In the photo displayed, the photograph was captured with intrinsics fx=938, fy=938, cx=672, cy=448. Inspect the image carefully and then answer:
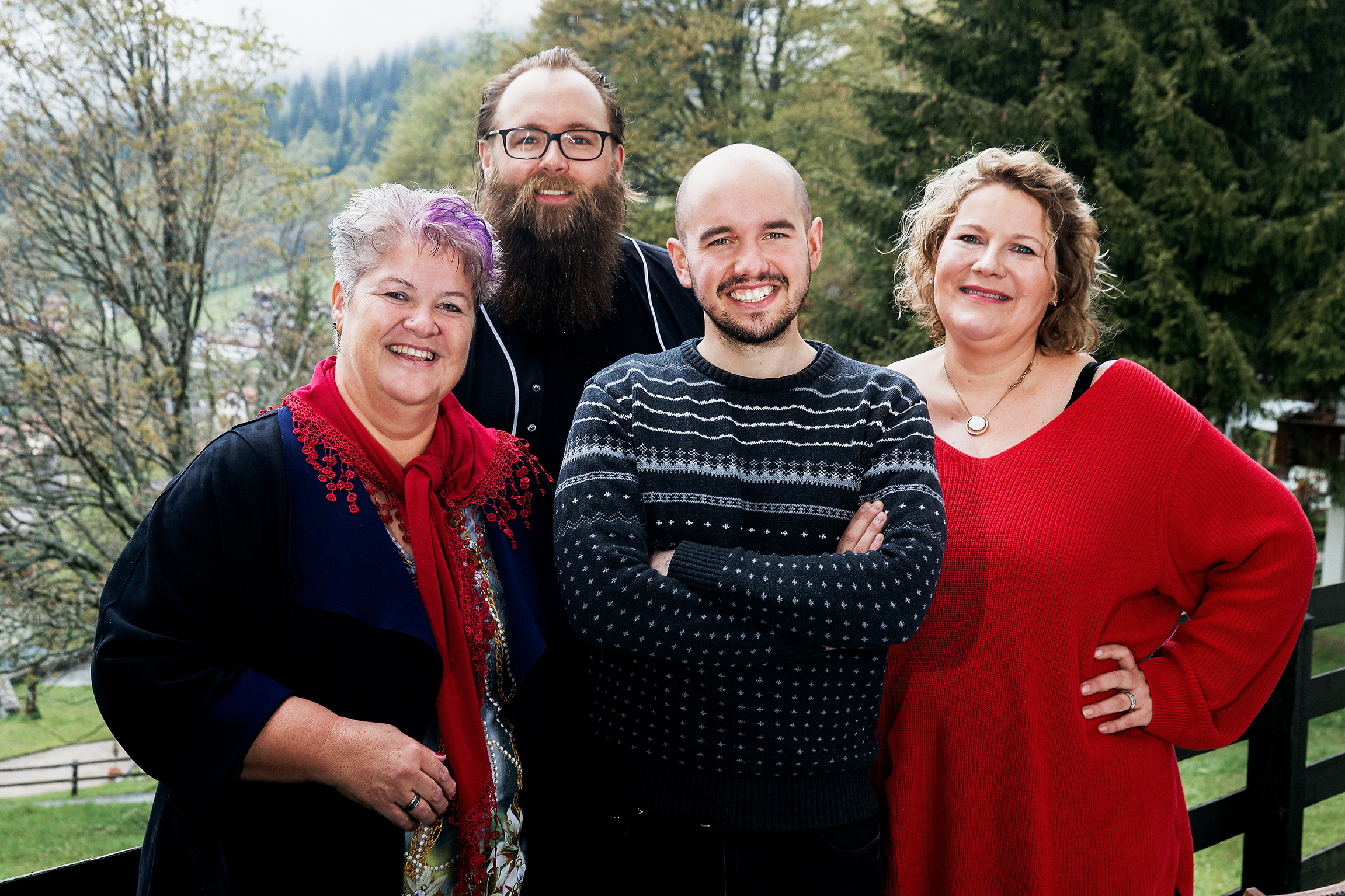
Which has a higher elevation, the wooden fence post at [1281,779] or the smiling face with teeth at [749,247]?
the smiling face with teeth at [749,247]

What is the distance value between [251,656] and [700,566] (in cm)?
83

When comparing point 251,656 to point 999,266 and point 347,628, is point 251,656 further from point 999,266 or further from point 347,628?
point 999,266

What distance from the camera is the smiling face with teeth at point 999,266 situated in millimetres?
2355

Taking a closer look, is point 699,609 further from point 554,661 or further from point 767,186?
point 767,186

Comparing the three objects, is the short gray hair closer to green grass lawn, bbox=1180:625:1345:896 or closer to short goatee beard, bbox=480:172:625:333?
short goatee beard, bbox=480:172:625:333

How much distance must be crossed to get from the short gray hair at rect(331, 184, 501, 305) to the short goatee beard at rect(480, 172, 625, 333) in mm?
799

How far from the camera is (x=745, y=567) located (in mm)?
1730

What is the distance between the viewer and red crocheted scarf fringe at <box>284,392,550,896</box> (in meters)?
1.77

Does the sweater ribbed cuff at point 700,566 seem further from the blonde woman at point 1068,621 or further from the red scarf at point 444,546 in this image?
the blonde woman at point 1068,621

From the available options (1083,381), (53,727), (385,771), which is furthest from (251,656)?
(53,727)

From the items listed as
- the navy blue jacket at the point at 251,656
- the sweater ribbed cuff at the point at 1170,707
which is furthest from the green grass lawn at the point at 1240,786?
the navy blue jacket at the point at 251,656

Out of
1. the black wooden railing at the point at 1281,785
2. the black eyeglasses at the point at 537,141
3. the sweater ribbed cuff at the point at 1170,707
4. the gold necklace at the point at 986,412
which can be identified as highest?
the black eyeglasses at the point at 537,141

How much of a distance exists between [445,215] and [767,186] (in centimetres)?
67

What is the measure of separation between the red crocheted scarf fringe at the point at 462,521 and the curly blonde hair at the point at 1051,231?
137 centimetres
